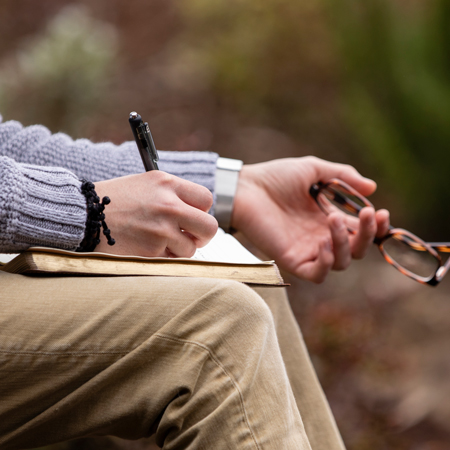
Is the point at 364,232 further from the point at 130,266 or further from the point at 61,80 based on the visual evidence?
the point at 61,80

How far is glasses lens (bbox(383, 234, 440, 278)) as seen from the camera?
0.80 meters

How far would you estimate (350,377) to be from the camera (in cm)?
138

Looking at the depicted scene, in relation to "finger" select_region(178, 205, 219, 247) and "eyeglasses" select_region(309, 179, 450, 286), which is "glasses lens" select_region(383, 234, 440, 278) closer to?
"eyeglasses" select_region(309, 179, 450, 286)

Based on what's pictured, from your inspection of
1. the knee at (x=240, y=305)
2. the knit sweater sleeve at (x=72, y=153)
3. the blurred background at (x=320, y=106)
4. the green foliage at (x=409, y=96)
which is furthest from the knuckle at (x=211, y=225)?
the green foliage at (x=409, y=96)

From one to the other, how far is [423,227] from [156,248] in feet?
4.37

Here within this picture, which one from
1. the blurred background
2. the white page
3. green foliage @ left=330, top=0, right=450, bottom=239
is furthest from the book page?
green foliage @ left=330, top=0, right=450, bottom=239

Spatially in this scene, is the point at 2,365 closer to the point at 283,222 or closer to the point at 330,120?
the point at 283,222

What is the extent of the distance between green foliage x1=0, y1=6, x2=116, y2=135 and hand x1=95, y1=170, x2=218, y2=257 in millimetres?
914

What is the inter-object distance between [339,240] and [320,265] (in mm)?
58

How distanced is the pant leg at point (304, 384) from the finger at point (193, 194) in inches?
7.6

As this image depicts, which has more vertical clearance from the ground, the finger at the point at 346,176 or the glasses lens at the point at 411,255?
the finger at the point at 346,176

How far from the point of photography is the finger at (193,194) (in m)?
0.47

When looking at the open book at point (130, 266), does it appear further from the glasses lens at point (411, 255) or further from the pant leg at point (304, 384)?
the glasses lens at point (411, 255)

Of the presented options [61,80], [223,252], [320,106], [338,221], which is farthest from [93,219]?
[320,106]
